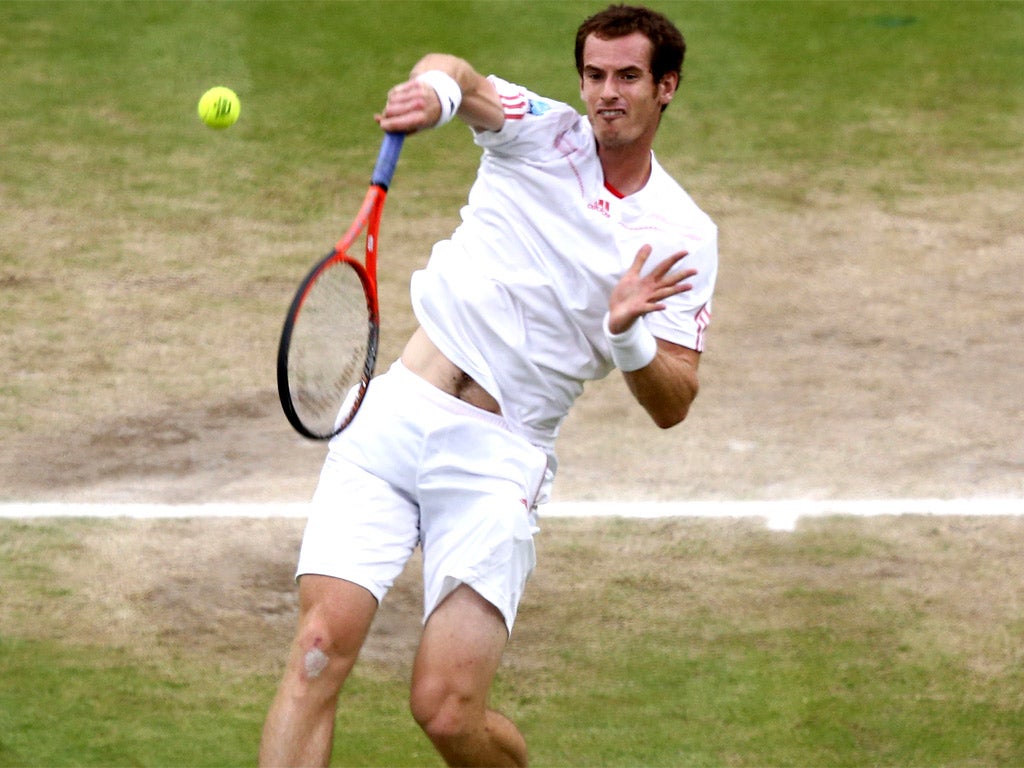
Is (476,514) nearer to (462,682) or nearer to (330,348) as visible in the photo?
(462,682)

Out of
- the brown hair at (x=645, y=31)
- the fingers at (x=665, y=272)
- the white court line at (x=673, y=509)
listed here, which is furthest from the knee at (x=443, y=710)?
the white court line at (x=673, y=509)

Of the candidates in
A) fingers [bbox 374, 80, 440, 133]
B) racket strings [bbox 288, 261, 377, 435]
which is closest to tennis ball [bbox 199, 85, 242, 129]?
racket strings [bbox 288, 261, 377, 435]

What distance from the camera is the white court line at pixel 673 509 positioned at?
7.21m

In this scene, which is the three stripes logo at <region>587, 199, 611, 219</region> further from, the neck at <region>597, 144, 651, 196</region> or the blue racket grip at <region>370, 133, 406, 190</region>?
the blue racket grip at <region>370, 133, 406, 190</region>

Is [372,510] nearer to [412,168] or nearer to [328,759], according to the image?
[328,759]

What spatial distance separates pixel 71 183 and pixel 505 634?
5.98m

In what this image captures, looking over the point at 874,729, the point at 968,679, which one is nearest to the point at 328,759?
the point at 874,729

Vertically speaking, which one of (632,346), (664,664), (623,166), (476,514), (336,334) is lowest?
(664,664)

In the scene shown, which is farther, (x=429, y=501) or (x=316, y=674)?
(x=429, y=501)

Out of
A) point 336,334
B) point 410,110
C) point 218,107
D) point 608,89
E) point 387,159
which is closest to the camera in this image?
point 410,110

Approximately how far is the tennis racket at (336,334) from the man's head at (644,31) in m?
0.83

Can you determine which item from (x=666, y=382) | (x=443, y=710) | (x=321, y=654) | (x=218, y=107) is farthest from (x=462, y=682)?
(x=218, y=107)

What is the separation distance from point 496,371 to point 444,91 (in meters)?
0.87

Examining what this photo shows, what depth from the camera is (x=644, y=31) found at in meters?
5.48
